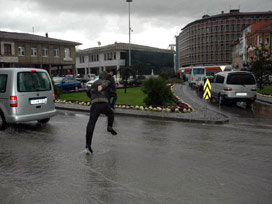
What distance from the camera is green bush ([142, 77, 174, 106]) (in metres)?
14.9

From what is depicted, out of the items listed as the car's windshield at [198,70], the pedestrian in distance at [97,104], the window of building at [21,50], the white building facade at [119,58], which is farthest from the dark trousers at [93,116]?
the white building facade at [119,58]

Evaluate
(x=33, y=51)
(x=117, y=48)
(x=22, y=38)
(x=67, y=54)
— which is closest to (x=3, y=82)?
(x=22, y=38)

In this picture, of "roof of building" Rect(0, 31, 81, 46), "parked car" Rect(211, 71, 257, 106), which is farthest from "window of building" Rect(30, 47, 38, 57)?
"parked car" Rect(211, 71, 257, 106)

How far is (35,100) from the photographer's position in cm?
939

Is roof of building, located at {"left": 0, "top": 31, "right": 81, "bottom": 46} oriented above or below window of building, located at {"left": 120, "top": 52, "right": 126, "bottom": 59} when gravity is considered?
above

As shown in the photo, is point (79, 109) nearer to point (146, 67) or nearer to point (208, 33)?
point (146, 67)

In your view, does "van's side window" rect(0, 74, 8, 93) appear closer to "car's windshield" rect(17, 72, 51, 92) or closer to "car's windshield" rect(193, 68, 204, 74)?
"car's windshield" rect(17, 72, 51, 92)

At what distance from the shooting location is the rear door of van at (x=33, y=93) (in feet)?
29.6

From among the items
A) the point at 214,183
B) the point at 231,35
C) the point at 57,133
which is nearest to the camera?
the point at 214,183

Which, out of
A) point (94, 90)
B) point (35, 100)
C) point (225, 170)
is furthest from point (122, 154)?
point (35, 100)

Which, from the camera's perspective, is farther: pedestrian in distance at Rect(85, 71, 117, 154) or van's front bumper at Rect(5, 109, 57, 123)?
van's front bumper at Rect(5, 109, 57, 123)

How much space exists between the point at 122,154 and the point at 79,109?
910cm

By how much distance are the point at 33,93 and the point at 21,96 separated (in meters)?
0.41

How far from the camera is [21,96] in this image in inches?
354
